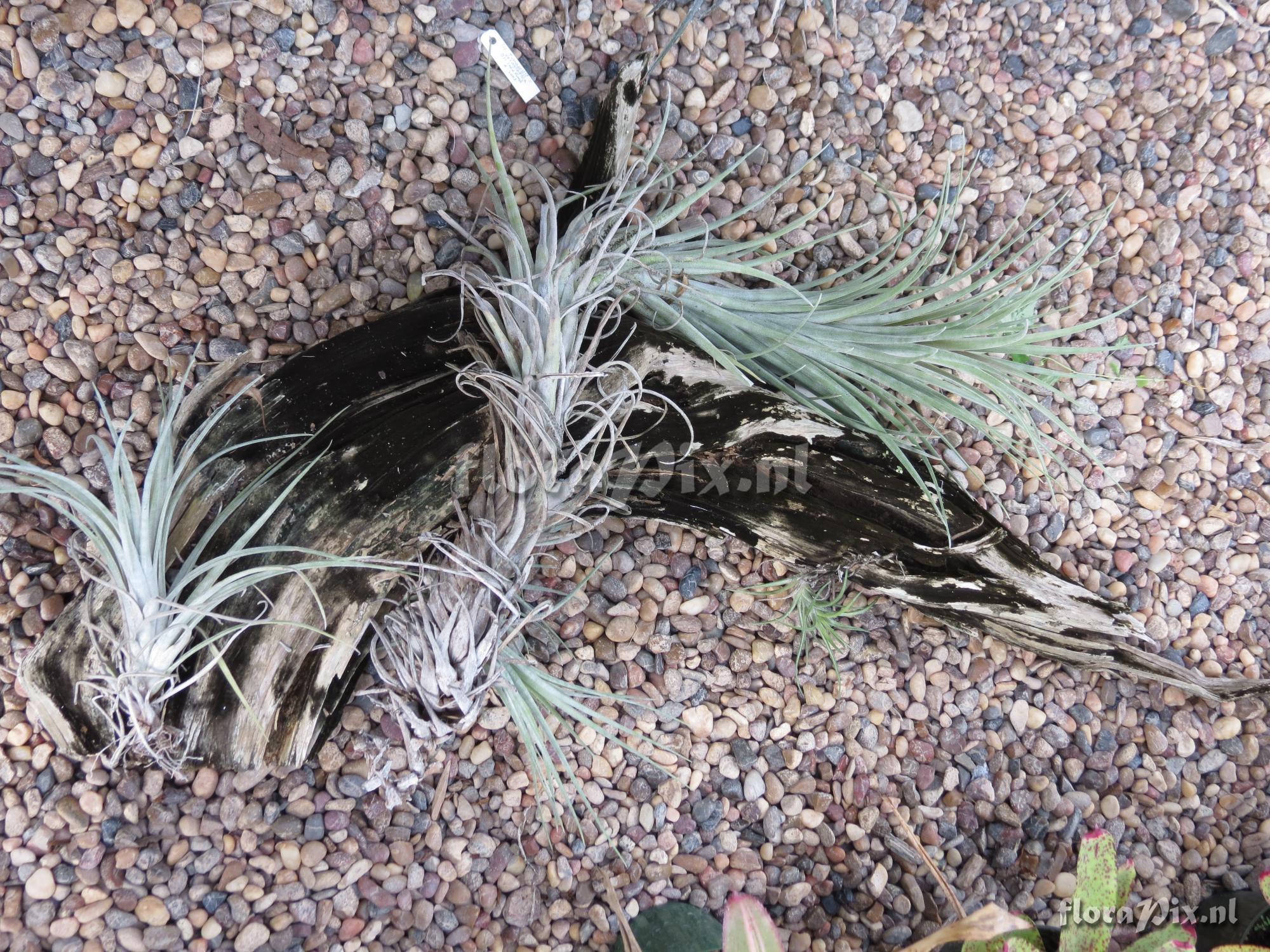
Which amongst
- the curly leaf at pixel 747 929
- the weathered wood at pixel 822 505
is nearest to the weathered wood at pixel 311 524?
the weathered wood at pixel 822 505

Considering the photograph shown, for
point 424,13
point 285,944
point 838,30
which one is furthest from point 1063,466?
point 285,944

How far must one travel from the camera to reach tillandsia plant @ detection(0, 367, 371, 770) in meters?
1.12

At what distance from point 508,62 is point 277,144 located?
411mm

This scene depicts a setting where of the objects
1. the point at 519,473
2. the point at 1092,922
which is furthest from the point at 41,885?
the point at 1092,922

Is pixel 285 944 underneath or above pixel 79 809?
underneath

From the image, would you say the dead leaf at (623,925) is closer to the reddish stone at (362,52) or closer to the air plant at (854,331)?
the air plant at (854,331)

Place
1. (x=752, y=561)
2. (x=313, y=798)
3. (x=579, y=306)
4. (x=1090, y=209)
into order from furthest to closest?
(x=1090, y=209), (x=752, y=561), (x=313, y=798), (x=579, y=306)

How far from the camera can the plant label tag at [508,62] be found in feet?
4.70

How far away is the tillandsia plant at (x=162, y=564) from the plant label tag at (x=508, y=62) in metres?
0.70

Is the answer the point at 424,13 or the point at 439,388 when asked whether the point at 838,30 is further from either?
the point at 439,388

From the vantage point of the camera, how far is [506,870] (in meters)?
1.37

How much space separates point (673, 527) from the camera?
1497mm

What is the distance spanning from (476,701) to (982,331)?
39.1 inches

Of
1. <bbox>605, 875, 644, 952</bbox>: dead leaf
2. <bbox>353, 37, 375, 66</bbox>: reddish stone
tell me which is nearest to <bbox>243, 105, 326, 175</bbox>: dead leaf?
<bbox>353, 37, 375, 66</bbox>: reddish stone
